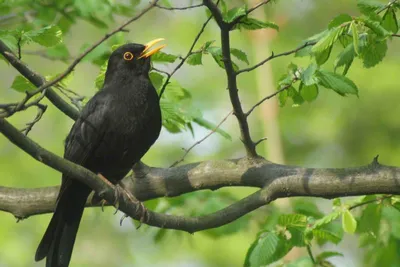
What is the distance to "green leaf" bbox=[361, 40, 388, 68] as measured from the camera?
4.50m

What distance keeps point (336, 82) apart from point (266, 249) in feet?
3.61

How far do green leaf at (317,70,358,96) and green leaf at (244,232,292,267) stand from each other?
1.01 m

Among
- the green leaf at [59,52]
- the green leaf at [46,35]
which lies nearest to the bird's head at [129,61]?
the green leaf at [59,52]

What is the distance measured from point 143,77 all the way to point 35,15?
1.36 m

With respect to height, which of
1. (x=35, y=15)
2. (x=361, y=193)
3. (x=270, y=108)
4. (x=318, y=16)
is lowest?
(x=361, y=193)

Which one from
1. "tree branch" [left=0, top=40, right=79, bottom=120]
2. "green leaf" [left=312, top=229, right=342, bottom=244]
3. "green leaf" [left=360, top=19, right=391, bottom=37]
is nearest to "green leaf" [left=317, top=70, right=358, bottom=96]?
"green leaf" [left=360, top=19, right=391, bottom=37]

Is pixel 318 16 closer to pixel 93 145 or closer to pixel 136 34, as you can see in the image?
pixel 136 34

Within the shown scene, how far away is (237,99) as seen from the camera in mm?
4602

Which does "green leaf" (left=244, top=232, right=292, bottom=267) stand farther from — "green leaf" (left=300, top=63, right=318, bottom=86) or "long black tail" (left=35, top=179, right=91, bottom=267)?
"long black tail" (left=35, top=179, right=91, bottom=267)

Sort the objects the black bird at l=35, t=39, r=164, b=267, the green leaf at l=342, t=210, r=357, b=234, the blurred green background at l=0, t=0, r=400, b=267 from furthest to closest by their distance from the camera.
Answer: the blurred green background at l=0, t=0, r=400, b=267 < the black bird at l=35, t=39, r=164, b=267 < the green leaf at l=342, t=210, r=357, b=234

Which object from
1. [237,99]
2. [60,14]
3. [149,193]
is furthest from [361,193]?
[60,14]

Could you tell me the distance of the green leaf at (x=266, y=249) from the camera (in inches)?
185

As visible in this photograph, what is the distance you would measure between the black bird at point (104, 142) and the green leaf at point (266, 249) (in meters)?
1.11

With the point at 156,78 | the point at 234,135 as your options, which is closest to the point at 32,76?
the point at 156,78
